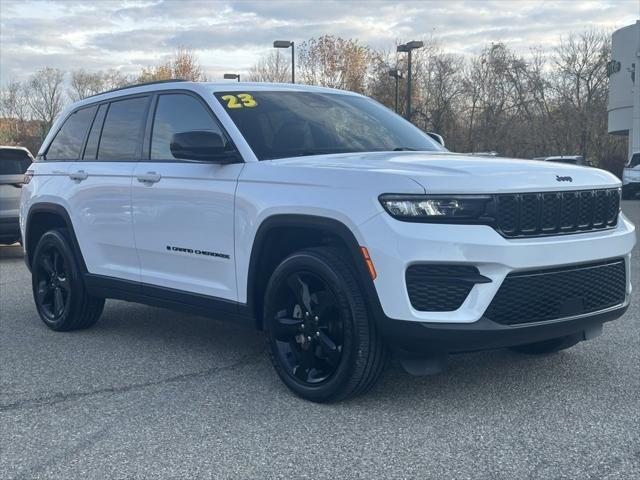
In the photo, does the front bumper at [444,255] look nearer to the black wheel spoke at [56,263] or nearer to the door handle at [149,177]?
the door handle at [149,177]

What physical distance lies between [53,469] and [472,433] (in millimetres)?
1976

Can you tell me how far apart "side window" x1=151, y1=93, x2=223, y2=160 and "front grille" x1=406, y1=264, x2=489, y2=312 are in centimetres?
195

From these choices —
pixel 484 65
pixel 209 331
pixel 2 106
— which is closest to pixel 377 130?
pixel 209 331

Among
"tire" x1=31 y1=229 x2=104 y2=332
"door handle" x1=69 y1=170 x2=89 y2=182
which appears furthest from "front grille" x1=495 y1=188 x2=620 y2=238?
"tire" x1=31 y1=229 x2=104 y2=332

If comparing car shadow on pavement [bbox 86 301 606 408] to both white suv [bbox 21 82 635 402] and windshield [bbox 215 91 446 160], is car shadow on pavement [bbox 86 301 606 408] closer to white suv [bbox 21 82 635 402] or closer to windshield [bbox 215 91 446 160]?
white suv [bbox 21 82 635 402]

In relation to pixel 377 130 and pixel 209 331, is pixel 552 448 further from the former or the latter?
pixel 209 331

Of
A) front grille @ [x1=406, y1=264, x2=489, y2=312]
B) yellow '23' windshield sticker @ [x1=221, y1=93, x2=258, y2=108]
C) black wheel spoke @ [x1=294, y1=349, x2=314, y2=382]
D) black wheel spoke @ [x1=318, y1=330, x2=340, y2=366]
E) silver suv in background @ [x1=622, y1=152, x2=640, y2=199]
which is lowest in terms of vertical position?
silver suv in background @ [x1=622, y1=152, x2=640, y2=199]

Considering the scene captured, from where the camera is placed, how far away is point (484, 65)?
53.4 metres

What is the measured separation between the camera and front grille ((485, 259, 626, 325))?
3.92 m

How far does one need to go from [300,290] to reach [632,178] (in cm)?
2842

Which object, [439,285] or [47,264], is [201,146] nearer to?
[439,285]

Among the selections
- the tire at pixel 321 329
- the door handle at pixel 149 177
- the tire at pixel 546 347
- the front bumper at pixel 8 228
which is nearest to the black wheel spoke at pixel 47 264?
the door handle at pixel 149 177

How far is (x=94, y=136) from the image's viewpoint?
6.32m

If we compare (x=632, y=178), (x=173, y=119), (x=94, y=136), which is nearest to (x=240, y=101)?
(x=173, y=119)
